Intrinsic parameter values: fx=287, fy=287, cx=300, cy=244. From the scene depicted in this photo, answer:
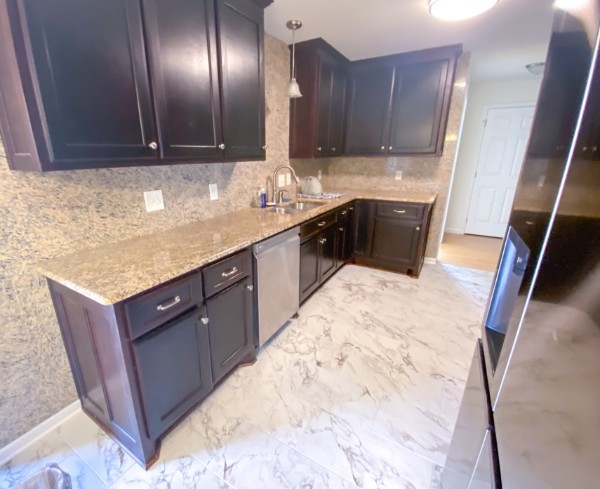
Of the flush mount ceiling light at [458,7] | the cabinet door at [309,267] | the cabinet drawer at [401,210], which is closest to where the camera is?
the flush mount ceiling light at [458,7]

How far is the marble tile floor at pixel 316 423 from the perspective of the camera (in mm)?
1292

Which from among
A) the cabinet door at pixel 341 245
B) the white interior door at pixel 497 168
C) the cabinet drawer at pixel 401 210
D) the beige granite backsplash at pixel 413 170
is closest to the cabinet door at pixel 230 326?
the cabinet door at pixel 341 245

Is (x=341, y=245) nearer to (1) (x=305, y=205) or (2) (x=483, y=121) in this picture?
(1) (x=305, y=205)

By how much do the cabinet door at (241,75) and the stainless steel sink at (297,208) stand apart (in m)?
0.71

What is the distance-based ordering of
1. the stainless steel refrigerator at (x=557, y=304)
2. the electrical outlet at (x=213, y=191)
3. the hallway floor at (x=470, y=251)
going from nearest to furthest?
the stainless steel refrigerator at (x=557, y=304)
the electrical outlet at (x=213, y=191)
the hallway floor at (x=470, y=251)

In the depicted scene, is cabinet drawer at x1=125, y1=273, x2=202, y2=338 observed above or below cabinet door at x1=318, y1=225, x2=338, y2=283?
above

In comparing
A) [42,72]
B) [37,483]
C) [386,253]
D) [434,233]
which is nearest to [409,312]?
[386,253]

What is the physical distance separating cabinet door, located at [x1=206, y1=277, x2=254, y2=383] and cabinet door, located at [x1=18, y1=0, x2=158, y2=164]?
2.70 feet

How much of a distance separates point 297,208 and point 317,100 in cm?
107

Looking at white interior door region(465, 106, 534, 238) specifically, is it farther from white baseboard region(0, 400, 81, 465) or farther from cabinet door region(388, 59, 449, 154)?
→ white baseboard region(0, 400, 81, 465)

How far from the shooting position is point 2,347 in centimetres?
126

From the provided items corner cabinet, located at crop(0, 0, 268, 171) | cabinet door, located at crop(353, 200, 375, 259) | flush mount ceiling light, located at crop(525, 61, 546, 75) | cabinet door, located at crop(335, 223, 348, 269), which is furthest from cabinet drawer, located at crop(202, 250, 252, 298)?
flush mount ceiling light, located at crop(525, 61, 546, 75)

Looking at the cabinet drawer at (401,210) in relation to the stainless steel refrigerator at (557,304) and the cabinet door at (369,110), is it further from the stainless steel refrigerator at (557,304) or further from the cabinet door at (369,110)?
the stainless steel refrigerator at (557,304)

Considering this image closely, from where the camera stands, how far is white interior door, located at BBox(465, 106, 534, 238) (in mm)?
4402
